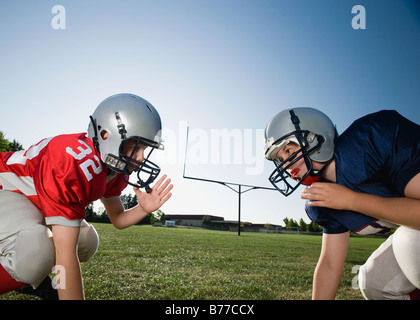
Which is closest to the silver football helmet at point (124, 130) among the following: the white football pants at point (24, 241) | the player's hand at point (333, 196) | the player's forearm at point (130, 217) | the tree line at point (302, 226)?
the player's forearm at point (130, 217)

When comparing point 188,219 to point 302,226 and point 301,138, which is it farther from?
point 301,138

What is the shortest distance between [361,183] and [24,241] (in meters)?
2.03

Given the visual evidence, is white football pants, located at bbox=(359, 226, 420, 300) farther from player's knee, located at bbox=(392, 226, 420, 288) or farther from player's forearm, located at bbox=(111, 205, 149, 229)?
player's forearm, located at bbox=(111, 205, 149, 229)

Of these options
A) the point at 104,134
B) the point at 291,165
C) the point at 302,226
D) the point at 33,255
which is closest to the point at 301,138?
the point at 291,165

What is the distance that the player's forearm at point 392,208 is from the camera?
1.49 m

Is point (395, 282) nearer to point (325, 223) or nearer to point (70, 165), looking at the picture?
point (325, 223)

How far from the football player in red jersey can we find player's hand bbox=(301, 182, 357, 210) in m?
0.99

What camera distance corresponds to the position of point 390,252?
1949mm

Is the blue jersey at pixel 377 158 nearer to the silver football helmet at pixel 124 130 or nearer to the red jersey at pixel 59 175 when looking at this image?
the silver football helmet at pixel 124 130

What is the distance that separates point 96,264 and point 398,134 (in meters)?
3.51

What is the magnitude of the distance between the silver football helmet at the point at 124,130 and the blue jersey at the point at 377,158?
126 centimetres

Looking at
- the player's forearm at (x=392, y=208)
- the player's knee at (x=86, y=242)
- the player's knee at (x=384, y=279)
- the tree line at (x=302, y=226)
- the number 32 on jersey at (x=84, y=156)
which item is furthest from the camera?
the tree line at (x=302, y=226)

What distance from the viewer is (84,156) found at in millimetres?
1719
